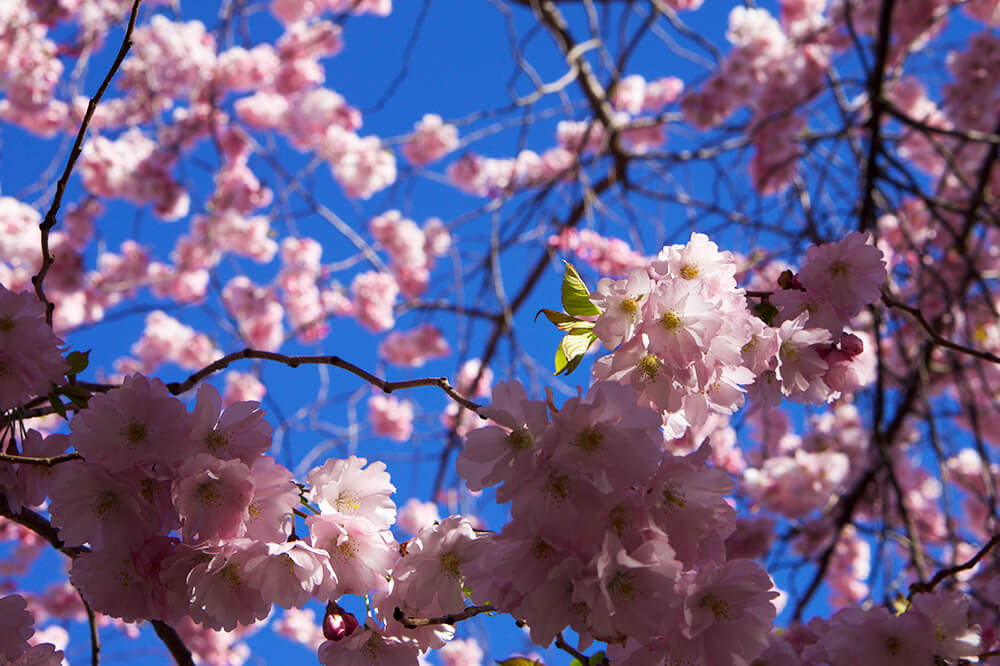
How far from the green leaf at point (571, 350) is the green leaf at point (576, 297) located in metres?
0.03

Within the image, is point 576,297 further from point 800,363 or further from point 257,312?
point 257,312

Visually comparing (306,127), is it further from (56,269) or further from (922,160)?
(922,160)

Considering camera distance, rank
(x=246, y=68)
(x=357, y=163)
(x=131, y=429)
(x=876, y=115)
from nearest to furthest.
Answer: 1. (x=131, y=429)
2. (x=876, y=115)
3. (x=246, y=68)
4. (x=357, y=163)

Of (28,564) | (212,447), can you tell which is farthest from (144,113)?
(212,447)

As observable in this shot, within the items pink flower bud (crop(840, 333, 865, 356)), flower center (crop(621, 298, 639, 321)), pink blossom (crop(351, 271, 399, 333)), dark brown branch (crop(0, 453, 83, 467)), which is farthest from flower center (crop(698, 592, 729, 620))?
pink blossom (crop(351, 271, 399, 333))

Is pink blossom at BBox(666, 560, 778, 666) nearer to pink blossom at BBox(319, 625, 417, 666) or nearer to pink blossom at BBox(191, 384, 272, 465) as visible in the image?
pink blossom at BBox(319, 625, 417, 666)

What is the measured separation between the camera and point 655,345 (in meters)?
0.92

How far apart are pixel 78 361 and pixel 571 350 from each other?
0.62 metres

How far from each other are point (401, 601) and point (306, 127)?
4.88 meters

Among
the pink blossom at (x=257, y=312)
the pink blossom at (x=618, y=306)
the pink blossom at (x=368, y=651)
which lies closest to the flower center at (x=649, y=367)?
the pink blossom at (x=618, y=306)

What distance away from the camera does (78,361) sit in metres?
1.00

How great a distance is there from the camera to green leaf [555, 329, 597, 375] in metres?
0.94

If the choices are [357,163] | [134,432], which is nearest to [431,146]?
[357,163]

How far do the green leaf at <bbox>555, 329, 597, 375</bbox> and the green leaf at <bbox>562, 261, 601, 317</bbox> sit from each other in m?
0.03
